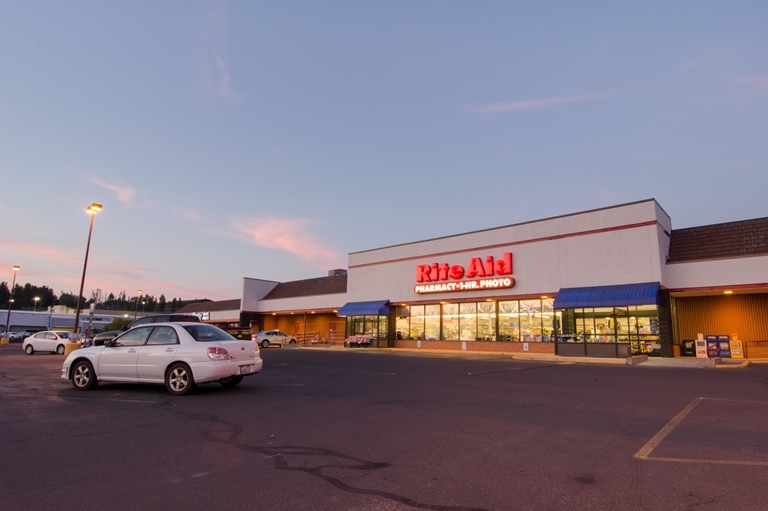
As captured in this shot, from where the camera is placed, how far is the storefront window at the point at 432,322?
35531mm

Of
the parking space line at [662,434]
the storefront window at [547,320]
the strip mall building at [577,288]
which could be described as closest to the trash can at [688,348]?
the strip mall building at [577,288]

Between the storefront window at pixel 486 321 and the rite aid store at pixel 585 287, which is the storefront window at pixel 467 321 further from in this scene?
the storefront window at pixel 486 321

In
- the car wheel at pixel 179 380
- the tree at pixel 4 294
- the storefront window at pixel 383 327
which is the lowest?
the car wheel at pixel 179 380

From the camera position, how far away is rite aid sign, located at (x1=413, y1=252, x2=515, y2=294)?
31.4m

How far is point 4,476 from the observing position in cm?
512

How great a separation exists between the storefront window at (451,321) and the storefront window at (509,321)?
3.50 meters

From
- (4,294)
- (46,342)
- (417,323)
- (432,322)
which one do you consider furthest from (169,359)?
(4,294)

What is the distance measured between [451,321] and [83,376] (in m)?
26.1

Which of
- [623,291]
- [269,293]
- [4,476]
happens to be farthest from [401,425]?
[269,293]

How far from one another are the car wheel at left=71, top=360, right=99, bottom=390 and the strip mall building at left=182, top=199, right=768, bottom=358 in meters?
22.7

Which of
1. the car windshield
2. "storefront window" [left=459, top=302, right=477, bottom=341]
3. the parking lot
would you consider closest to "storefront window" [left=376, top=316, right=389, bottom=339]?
"storefront window" [left=459, top=302, right=477, bottom=341]

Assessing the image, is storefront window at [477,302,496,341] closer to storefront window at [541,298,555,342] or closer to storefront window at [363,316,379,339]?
storefront window at [541,298,555,342]

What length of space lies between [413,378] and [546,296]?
689 inches

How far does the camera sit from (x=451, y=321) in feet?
114
